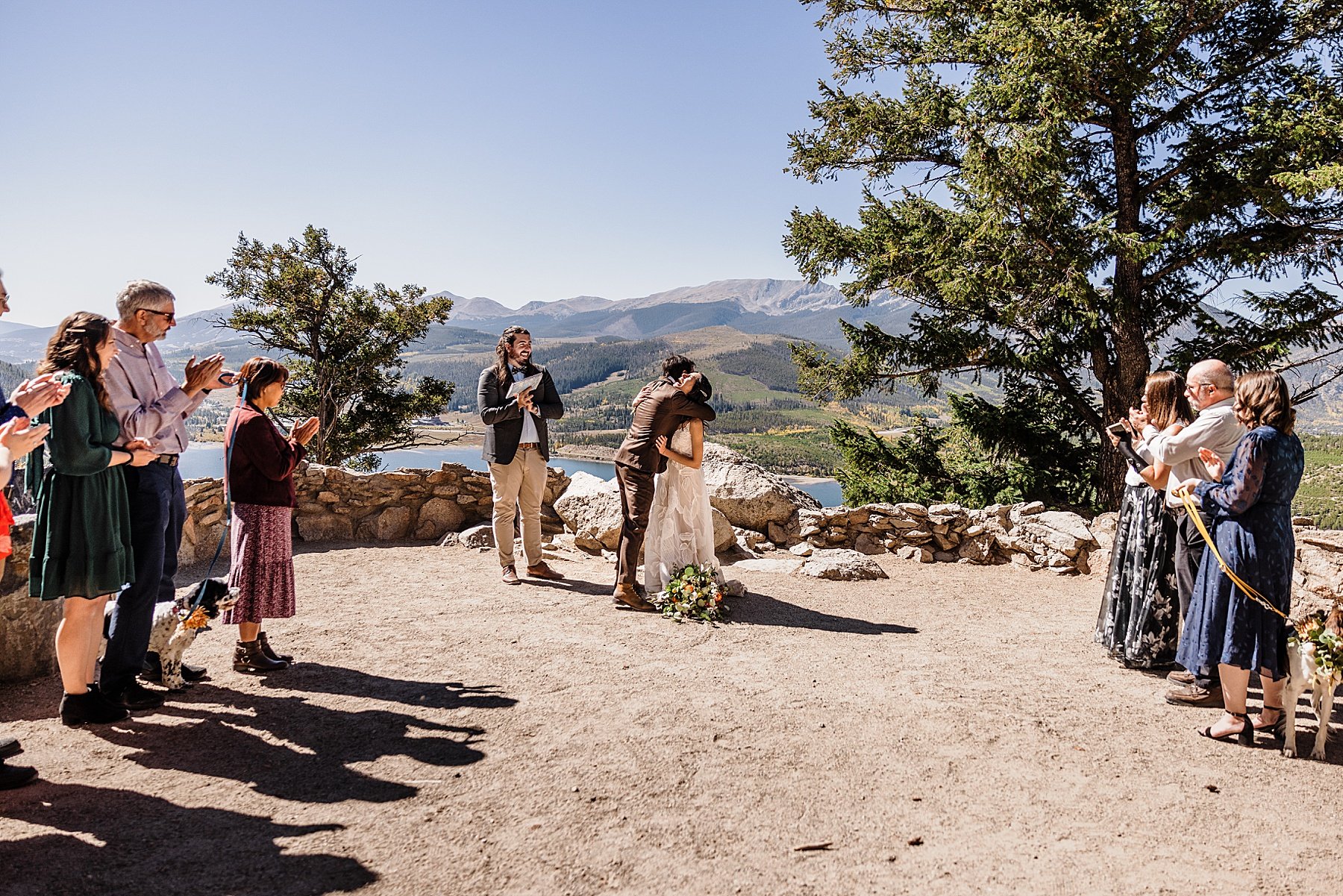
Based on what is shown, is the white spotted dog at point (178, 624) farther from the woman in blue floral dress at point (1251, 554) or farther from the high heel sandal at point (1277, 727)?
the high heel sandal at point (1277, 727)

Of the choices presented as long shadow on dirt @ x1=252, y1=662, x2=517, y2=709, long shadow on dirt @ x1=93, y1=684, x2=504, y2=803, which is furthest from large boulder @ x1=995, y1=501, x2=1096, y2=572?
long shadow on dirt @ x1=93, y1=684, x2=504, y2=803

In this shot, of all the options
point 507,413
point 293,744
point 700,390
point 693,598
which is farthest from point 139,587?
point 700,390

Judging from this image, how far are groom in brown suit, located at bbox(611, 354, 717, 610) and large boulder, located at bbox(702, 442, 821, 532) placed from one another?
2.77m

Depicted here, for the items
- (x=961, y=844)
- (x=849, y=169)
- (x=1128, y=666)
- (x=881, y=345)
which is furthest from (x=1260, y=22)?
(x=961, y=844)

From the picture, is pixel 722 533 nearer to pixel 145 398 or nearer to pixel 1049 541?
pixel 1049 541

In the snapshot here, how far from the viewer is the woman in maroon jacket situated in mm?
4242

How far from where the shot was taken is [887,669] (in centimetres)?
474

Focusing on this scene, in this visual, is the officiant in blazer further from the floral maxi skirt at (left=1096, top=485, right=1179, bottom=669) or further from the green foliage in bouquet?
the green foliage in bouquet

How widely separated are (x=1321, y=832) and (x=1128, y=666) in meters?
1.98

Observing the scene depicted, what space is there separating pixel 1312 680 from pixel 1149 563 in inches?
52.0

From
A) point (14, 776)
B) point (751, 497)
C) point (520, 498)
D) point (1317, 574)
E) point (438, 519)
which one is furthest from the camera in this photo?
point (438, 519)

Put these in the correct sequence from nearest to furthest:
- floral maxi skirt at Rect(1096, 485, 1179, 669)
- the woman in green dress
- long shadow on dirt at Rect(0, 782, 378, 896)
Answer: long shadow on dirt at Rect(0, 782, 378, 896), the woman in green dress, floral maxi skirt at Rect(1096, 485, 1179, 669)

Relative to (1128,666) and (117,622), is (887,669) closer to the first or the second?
(1128,666)

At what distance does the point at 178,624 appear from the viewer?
13.1ft
